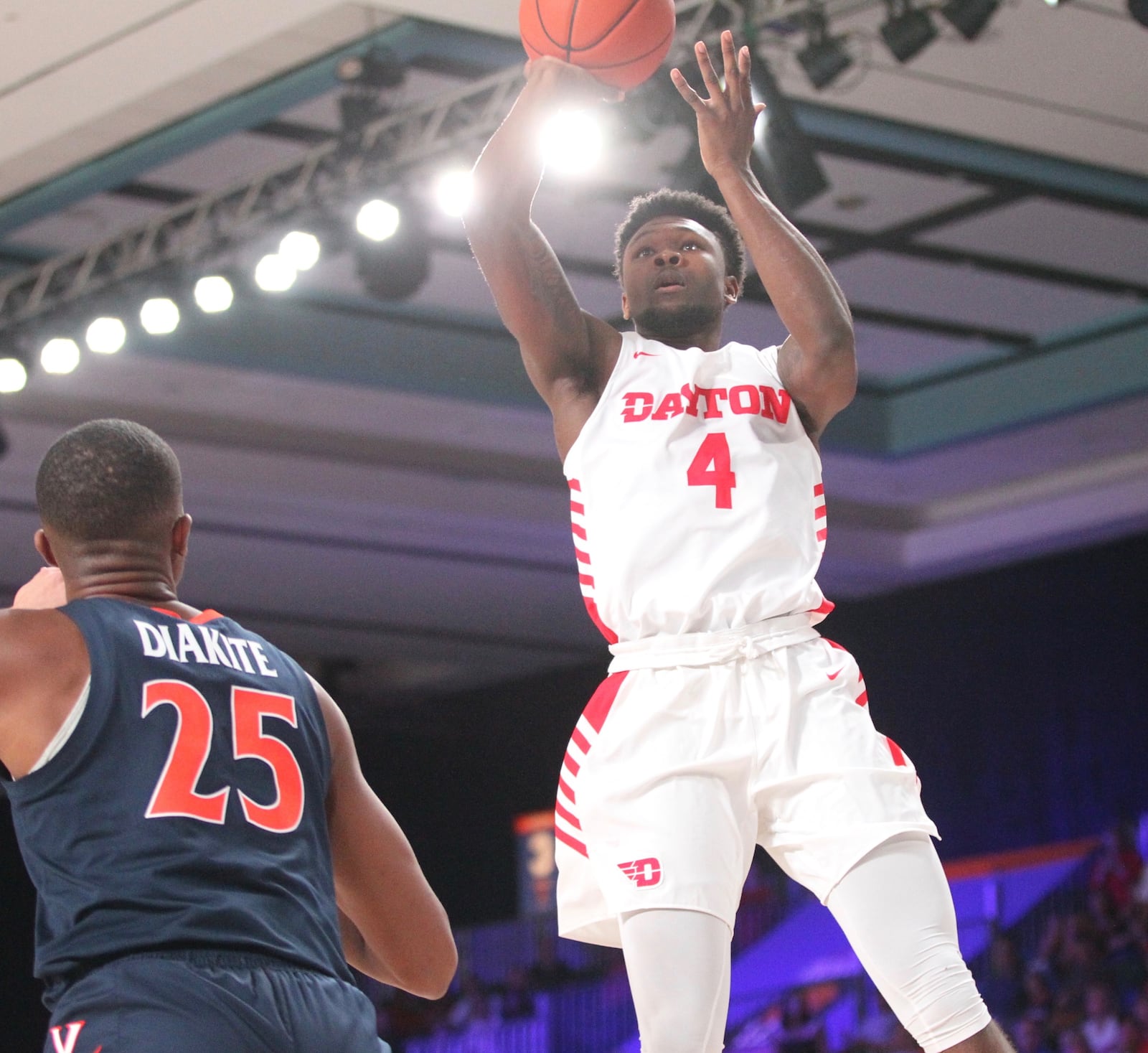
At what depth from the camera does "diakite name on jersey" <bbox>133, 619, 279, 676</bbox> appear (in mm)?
2541

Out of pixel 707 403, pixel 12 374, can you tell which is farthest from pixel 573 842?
pixel 12 374

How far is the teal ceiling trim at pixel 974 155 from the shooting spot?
8.73 metres

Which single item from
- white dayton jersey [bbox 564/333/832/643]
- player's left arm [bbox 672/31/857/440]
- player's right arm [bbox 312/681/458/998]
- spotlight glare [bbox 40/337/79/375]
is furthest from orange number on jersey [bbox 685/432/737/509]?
→ spotlight glare [bbox 40/337/79/375]

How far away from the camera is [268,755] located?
100 inches

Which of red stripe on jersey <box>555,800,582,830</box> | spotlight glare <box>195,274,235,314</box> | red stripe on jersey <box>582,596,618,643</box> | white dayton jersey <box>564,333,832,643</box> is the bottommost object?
red stripe on jersey <box>555,800,582,830</box>

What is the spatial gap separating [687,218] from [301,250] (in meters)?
4.71

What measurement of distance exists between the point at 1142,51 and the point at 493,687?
1167cm

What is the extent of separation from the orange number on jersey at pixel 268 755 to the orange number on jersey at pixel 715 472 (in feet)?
3.54

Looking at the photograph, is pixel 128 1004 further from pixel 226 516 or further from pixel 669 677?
pixel 226 516

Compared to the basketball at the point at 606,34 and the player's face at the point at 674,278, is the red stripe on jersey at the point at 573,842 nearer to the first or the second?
the player's face at the point at 674,278

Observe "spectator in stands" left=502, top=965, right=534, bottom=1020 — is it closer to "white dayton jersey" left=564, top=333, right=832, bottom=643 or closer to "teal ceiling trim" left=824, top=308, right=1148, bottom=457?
"teal ceiling trim" left=824, top=308, right=1148, bottom=457

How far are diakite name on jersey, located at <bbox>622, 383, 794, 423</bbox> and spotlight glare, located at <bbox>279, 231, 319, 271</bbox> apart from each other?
491cm

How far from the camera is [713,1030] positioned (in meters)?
3.16

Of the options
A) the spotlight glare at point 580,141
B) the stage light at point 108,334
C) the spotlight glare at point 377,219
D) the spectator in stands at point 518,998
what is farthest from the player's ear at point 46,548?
the spectator in stands at point 518,998
